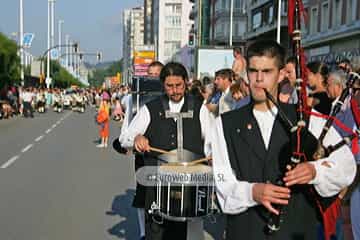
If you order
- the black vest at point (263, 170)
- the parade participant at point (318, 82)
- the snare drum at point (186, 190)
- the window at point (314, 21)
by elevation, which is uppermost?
the window at point (314, 21)

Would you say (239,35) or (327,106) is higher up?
(239,35)

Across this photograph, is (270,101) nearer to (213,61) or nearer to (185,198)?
(185,198)

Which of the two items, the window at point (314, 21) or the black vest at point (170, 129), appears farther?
the window at point (314, 21)

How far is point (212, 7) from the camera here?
81.6 m

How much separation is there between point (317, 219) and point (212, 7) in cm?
8019

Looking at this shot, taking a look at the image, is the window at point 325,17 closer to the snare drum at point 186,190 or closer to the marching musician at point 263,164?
the snare drum at point 186,190

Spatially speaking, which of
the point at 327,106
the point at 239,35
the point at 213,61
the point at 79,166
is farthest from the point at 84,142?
the point at 239,35

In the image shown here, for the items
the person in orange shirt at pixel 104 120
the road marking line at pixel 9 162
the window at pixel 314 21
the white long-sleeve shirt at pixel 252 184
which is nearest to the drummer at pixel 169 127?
the white long-sleeve shirt at pixel 252 184

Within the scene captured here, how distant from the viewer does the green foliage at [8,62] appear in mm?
39906

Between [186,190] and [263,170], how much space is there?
4.63 feet

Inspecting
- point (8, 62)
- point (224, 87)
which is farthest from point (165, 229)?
point (8, 62)

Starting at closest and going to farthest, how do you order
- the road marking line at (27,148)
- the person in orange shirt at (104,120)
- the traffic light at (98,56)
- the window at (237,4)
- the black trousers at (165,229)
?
the black trousers at (165,229)
the road marking line at (27,148)
the person in orange shirt at (104,120)
the window at (237,4)
the traffic light at (98,56)

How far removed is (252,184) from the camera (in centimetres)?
284

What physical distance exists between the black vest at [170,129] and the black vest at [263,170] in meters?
1.55
